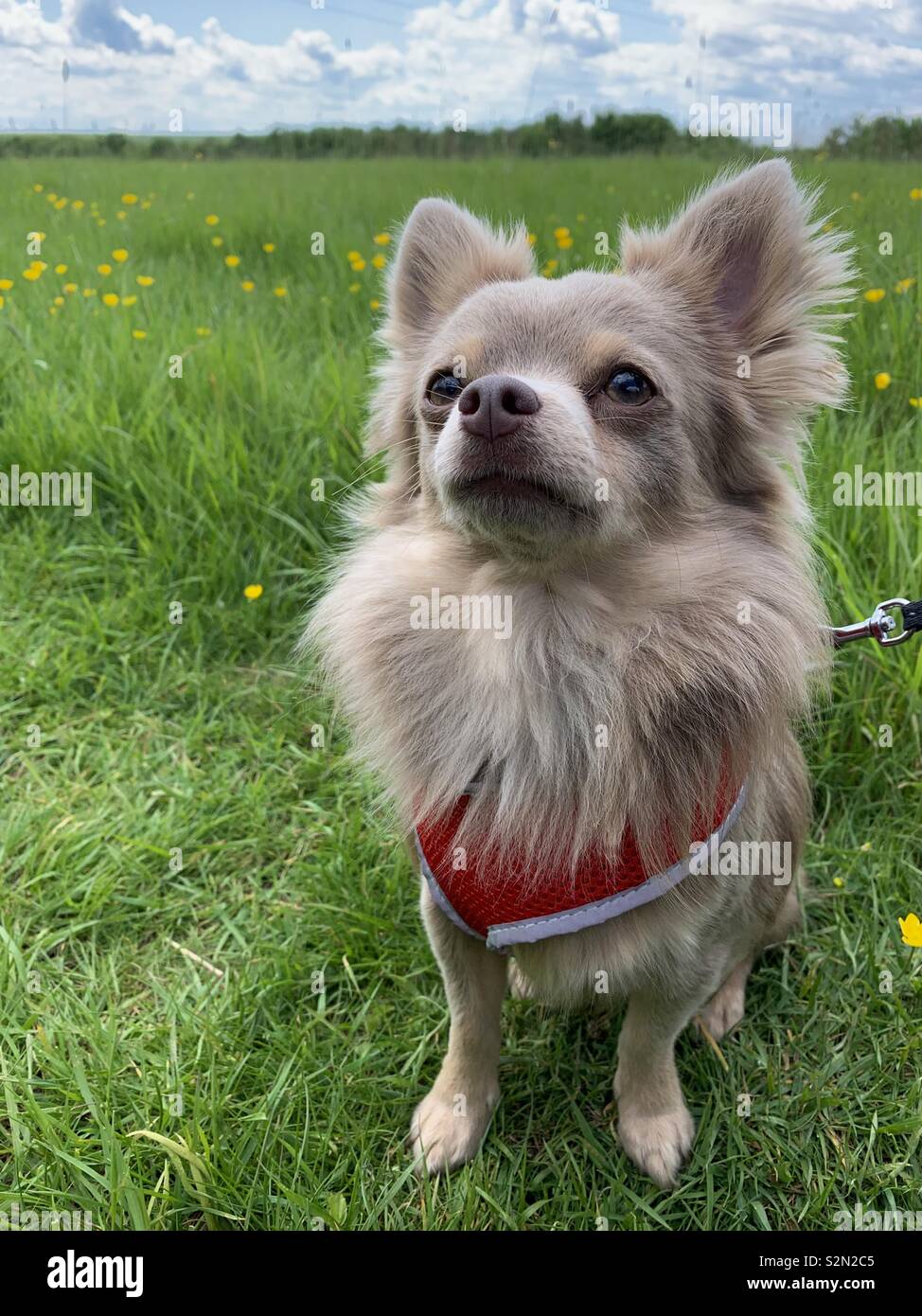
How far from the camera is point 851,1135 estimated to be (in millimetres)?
2082

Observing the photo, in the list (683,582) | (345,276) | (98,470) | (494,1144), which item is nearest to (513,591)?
(683,582)

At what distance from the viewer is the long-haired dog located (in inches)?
68.4

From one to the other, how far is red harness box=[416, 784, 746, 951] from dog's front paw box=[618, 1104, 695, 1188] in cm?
59

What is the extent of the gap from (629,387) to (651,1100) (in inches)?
62.7

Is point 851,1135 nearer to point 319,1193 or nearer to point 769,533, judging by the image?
point 319,1193

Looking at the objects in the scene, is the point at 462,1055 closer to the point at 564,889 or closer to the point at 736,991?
the point at 564,889

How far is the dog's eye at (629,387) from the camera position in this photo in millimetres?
1772

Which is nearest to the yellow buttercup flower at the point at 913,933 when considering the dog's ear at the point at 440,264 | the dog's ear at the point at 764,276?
the dog's ear at the point at 764,276

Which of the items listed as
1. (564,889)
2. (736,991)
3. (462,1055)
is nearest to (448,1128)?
(462,1055)

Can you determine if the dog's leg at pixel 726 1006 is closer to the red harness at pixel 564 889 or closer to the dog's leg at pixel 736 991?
the dog's leg at pixel 736 991

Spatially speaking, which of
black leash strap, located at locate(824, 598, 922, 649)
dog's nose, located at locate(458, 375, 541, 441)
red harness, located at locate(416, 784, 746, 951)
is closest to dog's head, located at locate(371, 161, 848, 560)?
dog's nose, located at locate(458, 375, 541, 441)

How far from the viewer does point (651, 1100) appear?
2016 mm

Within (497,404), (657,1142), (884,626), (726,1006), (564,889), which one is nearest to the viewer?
(497,404)

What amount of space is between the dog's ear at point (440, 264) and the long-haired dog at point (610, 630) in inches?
10.2
